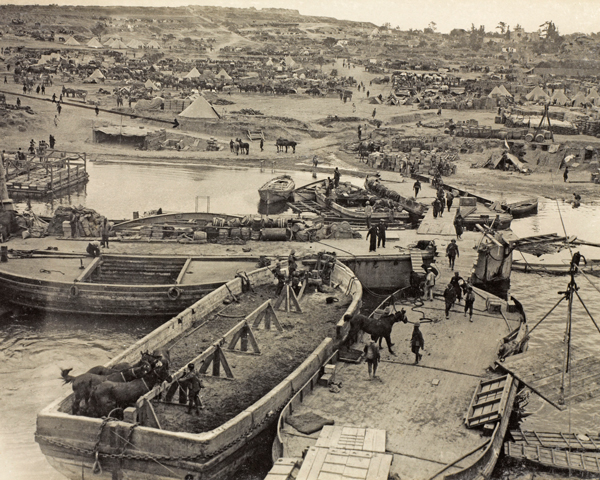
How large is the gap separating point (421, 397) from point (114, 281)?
1316 cm

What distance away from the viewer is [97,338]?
2134 centimetres

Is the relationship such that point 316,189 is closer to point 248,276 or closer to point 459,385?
point 248,276

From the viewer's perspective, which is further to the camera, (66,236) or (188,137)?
(188,137)

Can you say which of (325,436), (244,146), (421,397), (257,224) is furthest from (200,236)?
(244,146)

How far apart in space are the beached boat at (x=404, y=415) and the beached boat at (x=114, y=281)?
308 inches

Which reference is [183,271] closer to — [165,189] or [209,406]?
[209,406]

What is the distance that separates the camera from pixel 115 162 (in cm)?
4772

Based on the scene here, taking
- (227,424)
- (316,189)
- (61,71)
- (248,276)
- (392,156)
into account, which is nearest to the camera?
(227,424)

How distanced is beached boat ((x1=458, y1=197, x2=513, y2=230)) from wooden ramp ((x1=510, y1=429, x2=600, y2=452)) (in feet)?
56.7

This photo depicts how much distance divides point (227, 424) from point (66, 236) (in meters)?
16.4

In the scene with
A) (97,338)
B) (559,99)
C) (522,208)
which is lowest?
(97,338)

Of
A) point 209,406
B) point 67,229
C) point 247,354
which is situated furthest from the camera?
point 67,229

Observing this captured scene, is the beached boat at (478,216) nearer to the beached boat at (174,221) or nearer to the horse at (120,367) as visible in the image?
the beached boat at (174,221)

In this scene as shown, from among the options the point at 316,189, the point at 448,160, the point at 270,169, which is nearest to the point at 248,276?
the point at 316,189
